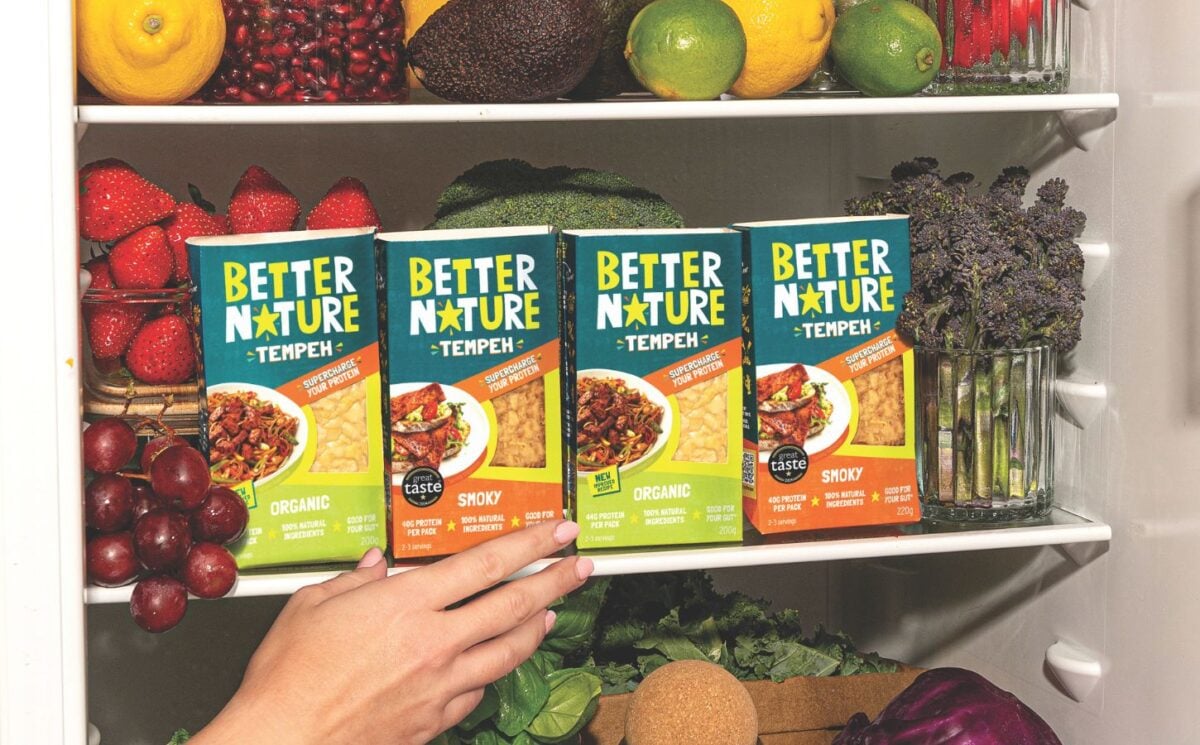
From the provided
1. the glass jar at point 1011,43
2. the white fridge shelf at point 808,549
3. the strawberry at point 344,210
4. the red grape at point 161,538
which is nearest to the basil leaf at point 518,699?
the white fridge shelf at point 808,549

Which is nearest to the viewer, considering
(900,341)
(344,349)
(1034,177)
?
(344,349)

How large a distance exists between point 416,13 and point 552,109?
0.67 ft

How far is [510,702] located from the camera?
1.27 m

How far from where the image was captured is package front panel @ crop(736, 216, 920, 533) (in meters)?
1.20

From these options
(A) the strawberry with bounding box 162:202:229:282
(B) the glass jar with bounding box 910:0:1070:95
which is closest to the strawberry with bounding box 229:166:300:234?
(A) the strawberry with bounding box 162:202:229:282

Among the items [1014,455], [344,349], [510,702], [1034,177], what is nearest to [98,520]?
[344,349]

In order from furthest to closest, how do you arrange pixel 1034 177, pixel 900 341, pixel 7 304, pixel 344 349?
pixel 1034 177, pixel 900 341, pixel 344 349, pixel 7 304

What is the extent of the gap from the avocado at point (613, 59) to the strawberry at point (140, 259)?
1.46 ft

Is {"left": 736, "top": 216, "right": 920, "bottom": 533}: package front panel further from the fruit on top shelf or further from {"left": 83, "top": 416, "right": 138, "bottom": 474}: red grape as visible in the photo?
{"left": 83, "top": 416, "right": 138, "bottom": 474}: red grape

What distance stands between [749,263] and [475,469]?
0.33 meters

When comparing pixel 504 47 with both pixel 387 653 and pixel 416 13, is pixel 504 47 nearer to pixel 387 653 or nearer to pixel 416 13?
pixel 416 13

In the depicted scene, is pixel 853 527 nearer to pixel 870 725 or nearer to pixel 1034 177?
pixel 870 725

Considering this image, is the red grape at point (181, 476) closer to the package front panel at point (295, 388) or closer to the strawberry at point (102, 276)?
the package front panel at point (295, 388)

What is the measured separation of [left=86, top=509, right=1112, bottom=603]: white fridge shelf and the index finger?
120 millimetres
